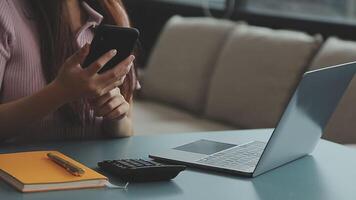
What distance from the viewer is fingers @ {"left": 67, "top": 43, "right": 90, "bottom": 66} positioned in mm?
1412

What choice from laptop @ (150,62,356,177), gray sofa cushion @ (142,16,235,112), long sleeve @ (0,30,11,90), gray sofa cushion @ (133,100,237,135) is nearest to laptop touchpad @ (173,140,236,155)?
laptop @ (150,62,356,177)

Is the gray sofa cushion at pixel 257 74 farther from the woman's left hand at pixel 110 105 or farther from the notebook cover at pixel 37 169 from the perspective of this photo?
the notebook cover at pixel 37 169

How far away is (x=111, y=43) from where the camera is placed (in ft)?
4.72

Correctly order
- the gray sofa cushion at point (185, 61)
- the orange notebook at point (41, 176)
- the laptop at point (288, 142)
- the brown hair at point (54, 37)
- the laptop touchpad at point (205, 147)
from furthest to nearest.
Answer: the gray sofa cushion at point (185, 61) → the brown hair at point (54, 37) → the laptop touchpad at point (205, 147) → the laptop at point (288, 142) → the orange notebook at point (41, 176)

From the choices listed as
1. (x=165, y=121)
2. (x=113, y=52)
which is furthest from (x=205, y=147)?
(x=165, y=121)

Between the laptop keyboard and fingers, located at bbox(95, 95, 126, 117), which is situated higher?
fingers, located at bbox(95, 95, 126, 117)

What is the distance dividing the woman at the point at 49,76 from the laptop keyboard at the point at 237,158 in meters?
0.25

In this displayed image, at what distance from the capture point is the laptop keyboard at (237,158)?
147 centimetres

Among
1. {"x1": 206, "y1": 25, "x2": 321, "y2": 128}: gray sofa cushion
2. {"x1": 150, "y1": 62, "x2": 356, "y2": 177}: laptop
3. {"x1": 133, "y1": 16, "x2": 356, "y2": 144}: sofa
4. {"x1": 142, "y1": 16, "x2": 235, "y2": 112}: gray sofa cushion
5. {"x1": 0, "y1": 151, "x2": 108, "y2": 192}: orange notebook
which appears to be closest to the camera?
{"x1": 0, "y1": 151, "x2": 108, "y2": 192}: orange notebook

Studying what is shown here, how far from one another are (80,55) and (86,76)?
4 cm

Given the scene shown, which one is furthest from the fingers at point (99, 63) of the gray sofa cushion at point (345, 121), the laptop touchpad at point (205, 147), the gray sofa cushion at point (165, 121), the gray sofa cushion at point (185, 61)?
the gray sofa cushion at point (185, 61)

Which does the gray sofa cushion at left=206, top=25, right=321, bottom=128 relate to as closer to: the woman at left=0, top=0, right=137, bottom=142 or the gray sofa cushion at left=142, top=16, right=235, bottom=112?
the gray sofa cushion at left=142, top=16, right=235, bottom=112

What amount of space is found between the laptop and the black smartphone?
0.75 feet

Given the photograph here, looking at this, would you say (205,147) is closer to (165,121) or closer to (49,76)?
(49,76)
